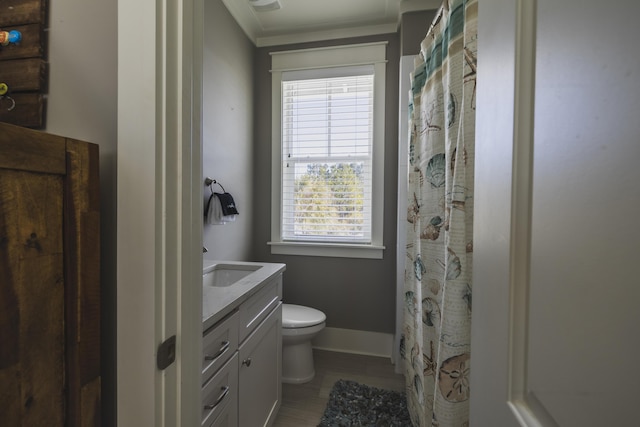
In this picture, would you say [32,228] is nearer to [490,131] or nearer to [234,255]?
[490,131]

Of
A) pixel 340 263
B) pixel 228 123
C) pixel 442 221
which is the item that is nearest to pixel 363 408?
pixel 340 263

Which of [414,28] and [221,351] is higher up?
[414,28]

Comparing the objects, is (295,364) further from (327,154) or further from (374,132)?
(374,132)

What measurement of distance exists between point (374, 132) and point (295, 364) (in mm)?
1901

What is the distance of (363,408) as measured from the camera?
1747 millimetres

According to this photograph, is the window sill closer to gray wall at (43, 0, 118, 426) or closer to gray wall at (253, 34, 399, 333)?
gray wall at (253, 34, 399, 333)

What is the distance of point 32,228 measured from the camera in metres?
0.48

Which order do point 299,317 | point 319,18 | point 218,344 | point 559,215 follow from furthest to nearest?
point 319,18 → point 299,317 → point 218,344 → point 559,215

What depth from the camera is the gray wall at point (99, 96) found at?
1.90 ft

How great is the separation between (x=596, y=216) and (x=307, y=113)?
7.86 ft

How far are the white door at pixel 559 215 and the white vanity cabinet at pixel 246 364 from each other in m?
0.81

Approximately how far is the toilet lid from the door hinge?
137cm

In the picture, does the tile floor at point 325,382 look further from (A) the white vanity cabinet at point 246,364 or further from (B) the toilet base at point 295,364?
(A) the white vanity cabinet at point 246,364

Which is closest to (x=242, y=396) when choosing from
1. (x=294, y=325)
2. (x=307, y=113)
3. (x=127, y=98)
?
(x=294, y=325)
